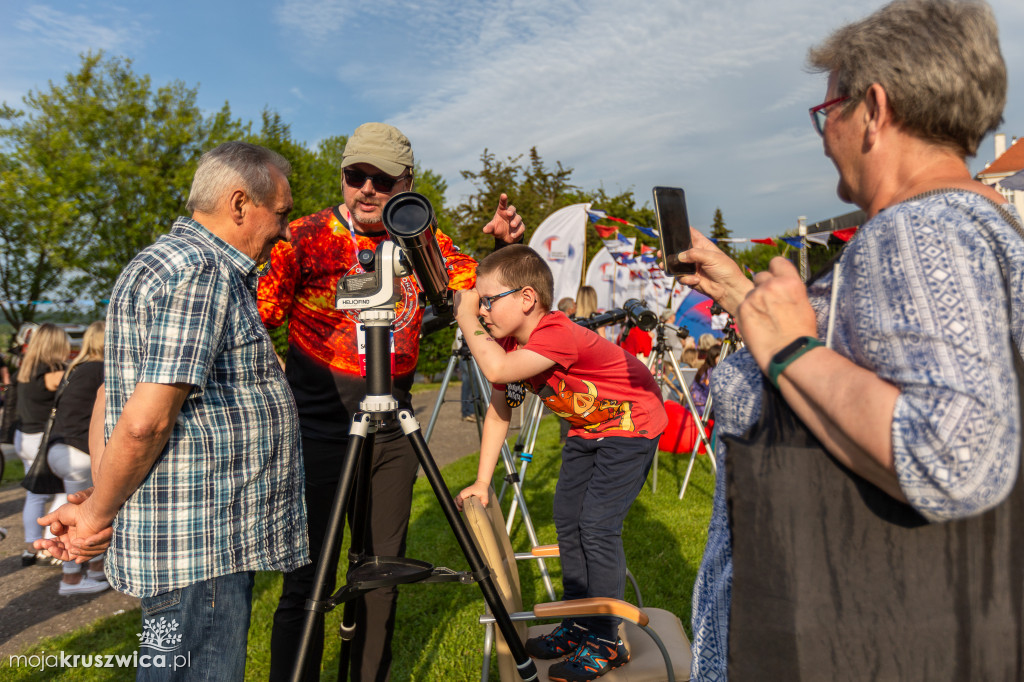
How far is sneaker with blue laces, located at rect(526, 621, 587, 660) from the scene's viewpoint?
2.54 metres

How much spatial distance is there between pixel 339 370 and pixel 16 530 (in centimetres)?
578

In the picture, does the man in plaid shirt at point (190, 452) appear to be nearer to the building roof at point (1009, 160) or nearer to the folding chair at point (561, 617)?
the folding chair at point (561, 617)

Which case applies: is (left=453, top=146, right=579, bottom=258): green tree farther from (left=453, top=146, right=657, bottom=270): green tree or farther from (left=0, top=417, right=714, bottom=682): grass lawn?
(left=0, top=417, right=714, bottom=682): grass lawn

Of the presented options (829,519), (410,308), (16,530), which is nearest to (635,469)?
(410,308)

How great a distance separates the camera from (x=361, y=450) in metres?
1.67

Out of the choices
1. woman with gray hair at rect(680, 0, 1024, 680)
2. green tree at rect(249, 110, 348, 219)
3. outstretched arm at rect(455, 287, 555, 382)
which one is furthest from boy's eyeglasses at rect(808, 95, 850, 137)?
green tree at rect(249, 110, 348, 219)

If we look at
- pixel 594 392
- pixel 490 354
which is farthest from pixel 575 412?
pixel 490 354

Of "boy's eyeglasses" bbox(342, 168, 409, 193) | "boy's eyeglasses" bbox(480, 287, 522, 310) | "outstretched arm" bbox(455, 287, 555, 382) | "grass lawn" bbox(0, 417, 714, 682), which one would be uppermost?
"boy's eyeglasses" bbox(342, 168, 409, 193)

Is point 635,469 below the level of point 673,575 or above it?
above

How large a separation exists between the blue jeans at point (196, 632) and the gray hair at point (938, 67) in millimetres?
1847

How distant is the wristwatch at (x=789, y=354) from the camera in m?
1.07

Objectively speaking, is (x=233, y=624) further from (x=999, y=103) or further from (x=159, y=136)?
(x=159, y=136)

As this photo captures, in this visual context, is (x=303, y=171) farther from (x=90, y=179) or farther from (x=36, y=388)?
(x=36, y=388)

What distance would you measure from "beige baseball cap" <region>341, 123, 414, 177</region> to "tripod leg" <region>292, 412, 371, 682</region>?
1.23m
